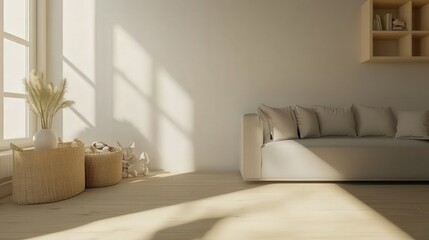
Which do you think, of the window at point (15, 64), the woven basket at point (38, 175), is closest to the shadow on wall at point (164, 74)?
the window at point (15, 64)

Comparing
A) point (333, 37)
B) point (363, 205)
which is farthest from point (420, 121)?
point (363, 205)

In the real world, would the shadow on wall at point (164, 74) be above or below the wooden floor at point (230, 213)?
above

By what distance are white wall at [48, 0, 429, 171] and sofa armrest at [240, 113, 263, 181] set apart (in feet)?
2.70

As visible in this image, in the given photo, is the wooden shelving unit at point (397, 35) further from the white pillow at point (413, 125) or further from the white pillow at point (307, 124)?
the white pillow at point (307, 124)

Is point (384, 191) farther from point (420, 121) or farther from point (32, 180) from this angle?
point (32, 180)

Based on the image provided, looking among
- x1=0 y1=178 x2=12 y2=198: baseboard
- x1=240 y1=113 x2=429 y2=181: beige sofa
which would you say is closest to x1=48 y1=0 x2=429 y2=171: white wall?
x1=240 y1=113 x2=429 y2=181: beige sofa

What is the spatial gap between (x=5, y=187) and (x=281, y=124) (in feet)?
9.08

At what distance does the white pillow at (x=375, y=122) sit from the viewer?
4.16m

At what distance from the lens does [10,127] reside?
4.03m

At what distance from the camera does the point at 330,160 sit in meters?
3.74

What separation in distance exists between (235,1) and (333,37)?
131cm

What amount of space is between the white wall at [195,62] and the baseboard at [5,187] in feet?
4.66

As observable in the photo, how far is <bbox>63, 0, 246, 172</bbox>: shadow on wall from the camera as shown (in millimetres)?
4594

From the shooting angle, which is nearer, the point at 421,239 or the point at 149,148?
the point at 421,239
